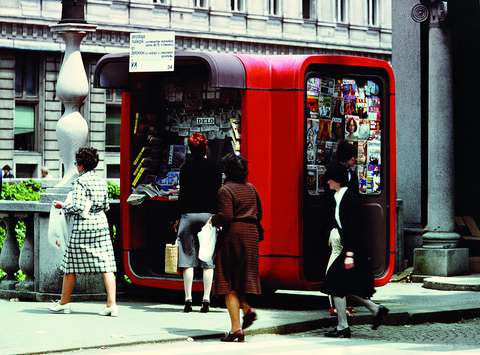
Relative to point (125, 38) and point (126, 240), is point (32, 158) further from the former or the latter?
point (126, 240)

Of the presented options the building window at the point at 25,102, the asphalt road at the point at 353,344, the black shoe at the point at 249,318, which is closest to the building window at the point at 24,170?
the building window at the point at 25,102

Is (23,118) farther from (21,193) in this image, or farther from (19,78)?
(21,193)

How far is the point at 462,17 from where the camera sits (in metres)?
19.3

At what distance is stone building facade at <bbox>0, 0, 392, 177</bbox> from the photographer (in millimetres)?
43031

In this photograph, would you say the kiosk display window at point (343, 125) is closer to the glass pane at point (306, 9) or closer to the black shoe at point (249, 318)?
the black shoe at point (249, 318)

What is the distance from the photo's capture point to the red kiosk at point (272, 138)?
568 inches

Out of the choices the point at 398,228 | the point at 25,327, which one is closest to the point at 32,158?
the point at 398,228

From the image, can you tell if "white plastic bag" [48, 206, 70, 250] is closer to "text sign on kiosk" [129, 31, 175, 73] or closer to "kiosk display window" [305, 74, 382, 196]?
"text sign on kiosk" [129, 31, 175, 73]

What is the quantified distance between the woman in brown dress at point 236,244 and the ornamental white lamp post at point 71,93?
3.21m

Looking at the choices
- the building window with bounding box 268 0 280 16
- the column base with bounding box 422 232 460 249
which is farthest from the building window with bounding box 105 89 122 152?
the column base with bounding box 422 232 460 249

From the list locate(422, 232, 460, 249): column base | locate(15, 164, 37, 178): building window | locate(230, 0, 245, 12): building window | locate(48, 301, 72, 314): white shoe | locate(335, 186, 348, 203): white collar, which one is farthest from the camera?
locate(230, 0, 245, 12): building window

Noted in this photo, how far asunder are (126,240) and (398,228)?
5.00 metres

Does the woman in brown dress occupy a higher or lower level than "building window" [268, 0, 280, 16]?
lower

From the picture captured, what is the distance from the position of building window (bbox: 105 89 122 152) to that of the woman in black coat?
1323 inches
